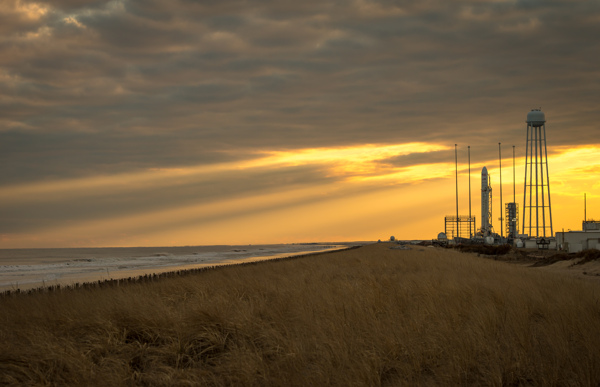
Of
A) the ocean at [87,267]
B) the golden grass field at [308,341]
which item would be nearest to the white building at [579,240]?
the ocean at [87,267]

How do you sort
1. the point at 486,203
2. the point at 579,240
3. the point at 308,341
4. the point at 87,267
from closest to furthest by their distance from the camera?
1. the point at 308,341
2. the point at 87,267
3. the point at 579,240
4. the point at 486,203

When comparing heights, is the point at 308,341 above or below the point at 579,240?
below

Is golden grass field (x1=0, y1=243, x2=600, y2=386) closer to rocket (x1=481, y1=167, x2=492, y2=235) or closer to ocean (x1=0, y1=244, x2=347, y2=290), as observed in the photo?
ocean (x1=0, y1=244, x2=347, y2=290)

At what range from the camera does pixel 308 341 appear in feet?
31.2

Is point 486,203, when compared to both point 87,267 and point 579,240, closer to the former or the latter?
point 579,240

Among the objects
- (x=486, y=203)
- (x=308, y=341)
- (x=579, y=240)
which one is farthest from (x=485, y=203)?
(x=308, y=341)

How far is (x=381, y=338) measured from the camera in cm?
973

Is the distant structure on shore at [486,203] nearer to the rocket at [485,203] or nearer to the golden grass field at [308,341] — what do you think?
the rocket at [485,203]

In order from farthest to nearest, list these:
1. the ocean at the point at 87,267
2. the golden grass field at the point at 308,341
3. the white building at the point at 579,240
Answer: the white building at the point at 579,240 → the ocean at the point at 87,267 → the golden grass field at the point at 308,341

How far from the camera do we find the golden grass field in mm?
7887

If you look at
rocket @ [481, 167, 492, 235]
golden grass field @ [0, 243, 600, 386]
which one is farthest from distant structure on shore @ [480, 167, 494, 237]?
golden grass field @ [0, 243, 600, 386]

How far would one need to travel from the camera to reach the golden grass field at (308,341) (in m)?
7.89

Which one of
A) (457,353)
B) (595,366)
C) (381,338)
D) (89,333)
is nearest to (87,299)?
(89,333)

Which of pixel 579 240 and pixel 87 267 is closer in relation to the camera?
pixel 87 267
